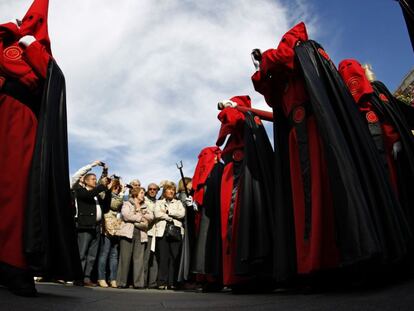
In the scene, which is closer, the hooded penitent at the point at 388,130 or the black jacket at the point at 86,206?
the hooded penitent at the point at 388,130

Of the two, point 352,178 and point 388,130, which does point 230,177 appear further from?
point 352,178

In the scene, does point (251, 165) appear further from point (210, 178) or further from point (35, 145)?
point (35, 145)

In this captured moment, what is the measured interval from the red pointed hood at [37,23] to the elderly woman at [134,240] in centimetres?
412

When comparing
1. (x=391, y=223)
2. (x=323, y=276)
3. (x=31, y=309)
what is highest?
(x=391, y=223)

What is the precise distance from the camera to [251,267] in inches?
144

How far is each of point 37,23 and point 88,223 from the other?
3644mm

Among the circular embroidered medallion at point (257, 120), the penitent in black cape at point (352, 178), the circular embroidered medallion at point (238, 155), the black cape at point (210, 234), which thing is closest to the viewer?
the penitent in black cape at point (352, 178)

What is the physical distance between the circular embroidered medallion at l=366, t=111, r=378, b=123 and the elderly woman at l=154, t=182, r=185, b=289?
420cm

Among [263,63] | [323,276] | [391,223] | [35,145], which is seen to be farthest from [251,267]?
[35,145]

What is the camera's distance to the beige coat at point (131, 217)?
6.82m

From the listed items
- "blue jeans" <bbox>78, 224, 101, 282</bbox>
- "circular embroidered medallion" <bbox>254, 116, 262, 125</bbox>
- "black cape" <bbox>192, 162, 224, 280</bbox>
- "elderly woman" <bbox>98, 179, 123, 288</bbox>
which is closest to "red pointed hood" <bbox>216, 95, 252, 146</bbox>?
"circular embroidered medallion" <bbox>254, 116, 262, 125</bbox>

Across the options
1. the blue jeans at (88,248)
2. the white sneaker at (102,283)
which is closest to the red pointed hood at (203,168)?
the blue jeans at (88,248)

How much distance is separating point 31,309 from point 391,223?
82.2 inches

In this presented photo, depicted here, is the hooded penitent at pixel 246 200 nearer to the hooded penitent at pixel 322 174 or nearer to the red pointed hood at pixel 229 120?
the red pointed hood at pixel 229 120
